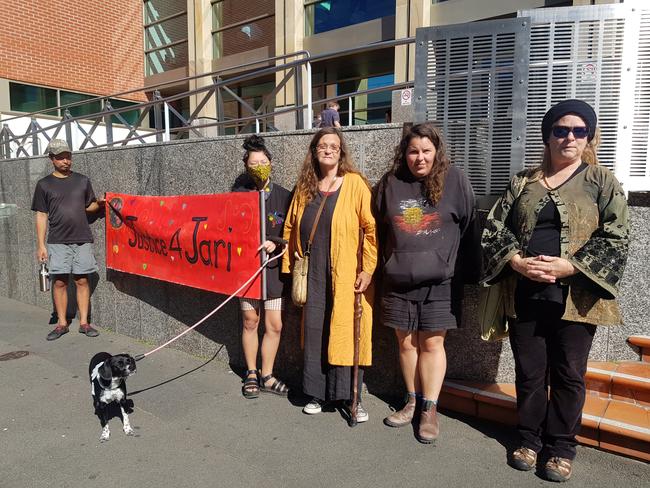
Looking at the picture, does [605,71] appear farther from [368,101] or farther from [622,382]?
[368,101]

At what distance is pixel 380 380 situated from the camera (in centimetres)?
403

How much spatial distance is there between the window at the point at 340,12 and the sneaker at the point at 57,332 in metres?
10.0

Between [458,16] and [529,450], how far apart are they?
33.7ft

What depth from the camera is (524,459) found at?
298 centimetres

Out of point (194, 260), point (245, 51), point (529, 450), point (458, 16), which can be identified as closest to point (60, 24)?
point (245, 51)

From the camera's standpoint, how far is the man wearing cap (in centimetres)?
576

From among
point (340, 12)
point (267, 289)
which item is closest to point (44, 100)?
point (340, 12)

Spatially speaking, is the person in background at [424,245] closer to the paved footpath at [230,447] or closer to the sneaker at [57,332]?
the paved footpath at [230,447]

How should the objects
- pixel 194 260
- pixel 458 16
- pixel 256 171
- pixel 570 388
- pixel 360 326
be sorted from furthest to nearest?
pixel 458 16 → pixel 194 260 → pixel 256 171 → pixel 360 326 → pixel 570 388

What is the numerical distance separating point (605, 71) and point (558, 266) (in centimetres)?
141

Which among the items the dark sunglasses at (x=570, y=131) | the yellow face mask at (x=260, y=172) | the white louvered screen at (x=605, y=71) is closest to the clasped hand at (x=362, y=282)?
the yellow face mask at (x=260, y=172)

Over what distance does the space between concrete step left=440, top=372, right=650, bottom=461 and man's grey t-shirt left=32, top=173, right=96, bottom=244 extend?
14.6 ft

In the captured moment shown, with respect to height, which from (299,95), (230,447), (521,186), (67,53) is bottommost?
(230,447)

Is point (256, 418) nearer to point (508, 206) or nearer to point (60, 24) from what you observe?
point (508, 206)
